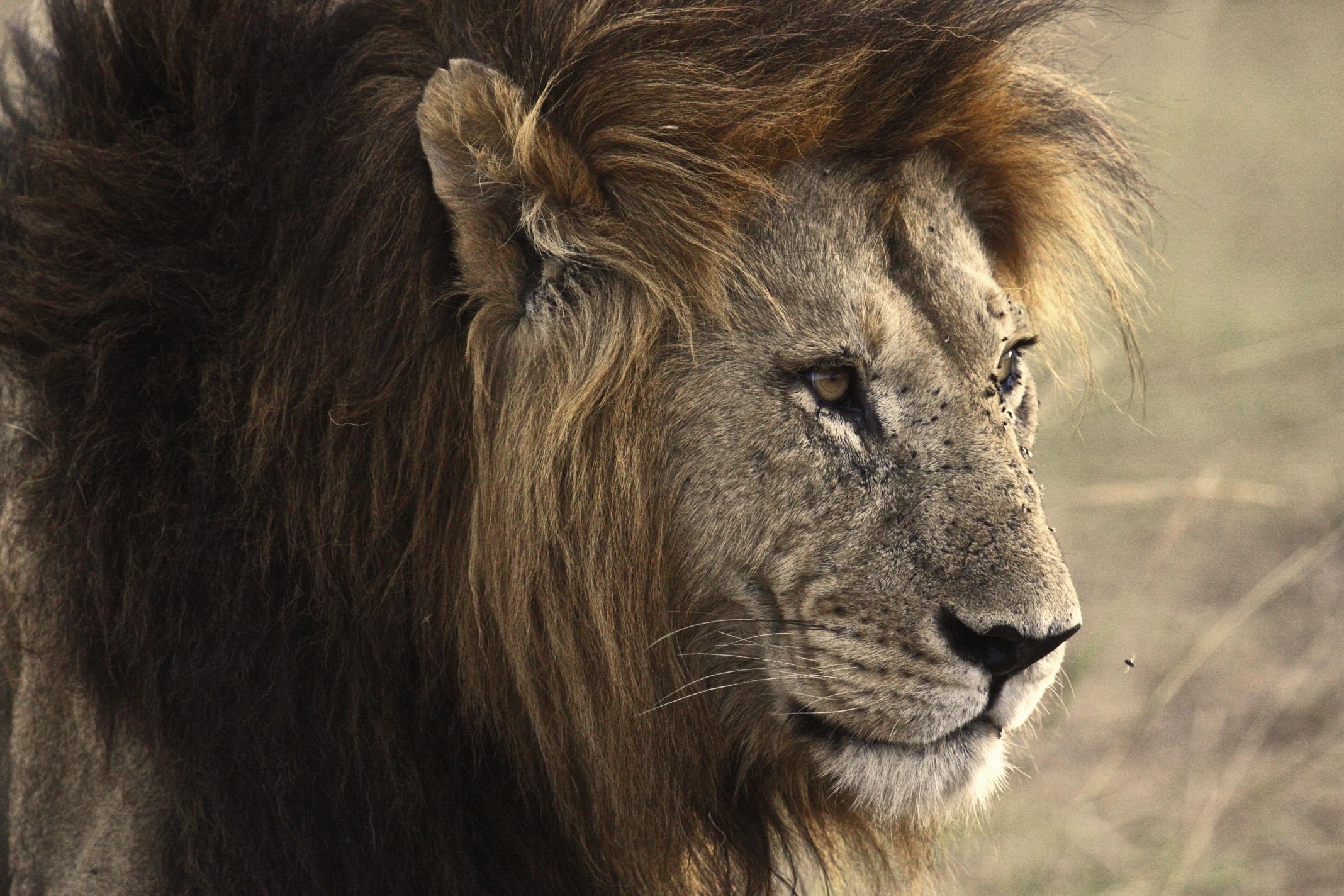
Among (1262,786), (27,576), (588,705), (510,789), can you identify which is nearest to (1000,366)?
(588,705)

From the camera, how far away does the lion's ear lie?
216 centimetres

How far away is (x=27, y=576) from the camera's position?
2.37m

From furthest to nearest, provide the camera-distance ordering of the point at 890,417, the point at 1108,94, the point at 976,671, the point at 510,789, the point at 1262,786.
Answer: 1. the point at 1262,786
2. the point at 1108,94
3. the point at 510,789
4. the point at 890,417
5. the point at 976,671

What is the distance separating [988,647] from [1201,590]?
12.4 ft

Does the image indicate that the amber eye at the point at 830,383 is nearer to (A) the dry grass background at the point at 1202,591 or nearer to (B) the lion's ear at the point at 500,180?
(B) the lion's ear at the point at 500,180

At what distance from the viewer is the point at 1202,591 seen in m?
5.52

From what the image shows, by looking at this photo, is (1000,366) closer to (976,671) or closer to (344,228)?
(976,671)

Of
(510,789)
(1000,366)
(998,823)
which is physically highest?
(1000,366)

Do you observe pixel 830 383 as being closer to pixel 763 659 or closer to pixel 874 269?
pixel 874 269

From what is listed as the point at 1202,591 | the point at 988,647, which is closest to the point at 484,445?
the point at 988,647

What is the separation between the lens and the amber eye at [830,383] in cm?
231

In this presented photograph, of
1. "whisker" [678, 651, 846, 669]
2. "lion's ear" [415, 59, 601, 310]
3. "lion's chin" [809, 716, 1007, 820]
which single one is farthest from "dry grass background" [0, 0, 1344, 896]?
"lion's ear" [415, 59, 601, 310]

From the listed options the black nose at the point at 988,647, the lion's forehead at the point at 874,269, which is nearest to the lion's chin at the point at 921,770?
the black nose at the point at 988,647

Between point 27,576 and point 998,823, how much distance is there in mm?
2965
